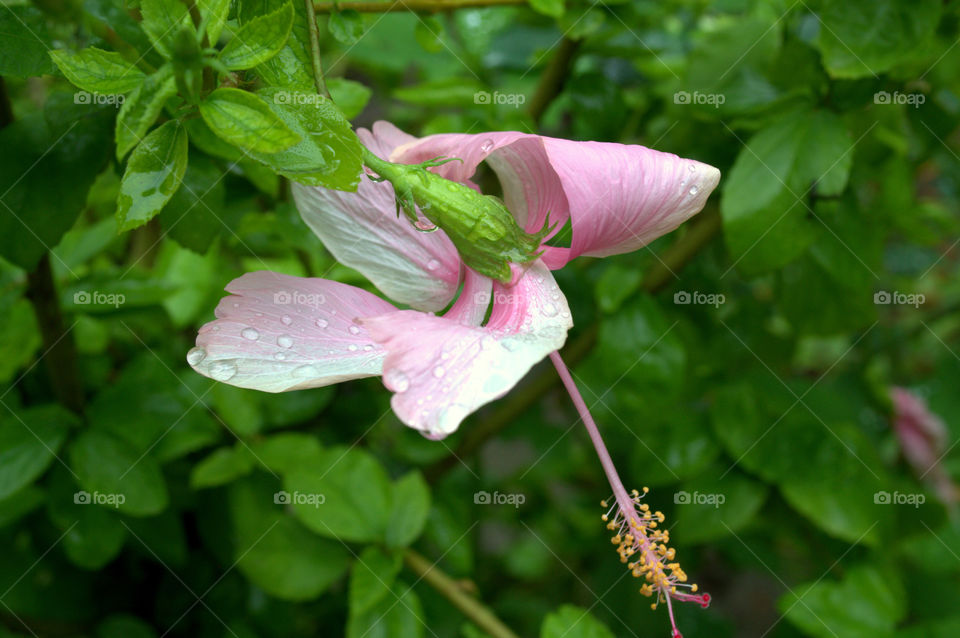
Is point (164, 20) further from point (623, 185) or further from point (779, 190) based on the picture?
point (779, 190)

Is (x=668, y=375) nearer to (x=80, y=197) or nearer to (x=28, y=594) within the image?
(x=80, y=197)

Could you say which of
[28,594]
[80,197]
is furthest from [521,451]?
[80,197]

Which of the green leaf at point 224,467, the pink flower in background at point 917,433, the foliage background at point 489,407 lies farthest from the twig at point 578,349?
the pink flower in background at point 917,433

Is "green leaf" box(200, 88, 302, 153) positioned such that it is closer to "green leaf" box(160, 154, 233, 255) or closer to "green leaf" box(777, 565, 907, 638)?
"green leaf" box(160, 154, 233, 255)

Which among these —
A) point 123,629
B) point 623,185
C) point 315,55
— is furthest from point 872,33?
point 123,629

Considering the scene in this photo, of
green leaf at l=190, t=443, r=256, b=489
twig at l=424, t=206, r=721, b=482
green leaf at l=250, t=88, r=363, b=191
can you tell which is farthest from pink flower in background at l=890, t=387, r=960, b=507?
green leaf at l=250, t=88, r=363, b=191

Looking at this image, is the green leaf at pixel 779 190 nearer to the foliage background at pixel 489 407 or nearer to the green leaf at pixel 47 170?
the foliage background at pixel 489 407
